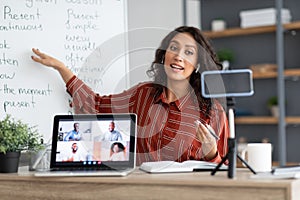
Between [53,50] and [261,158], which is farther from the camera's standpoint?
[53,50]

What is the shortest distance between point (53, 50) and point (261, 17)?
94.7 inches

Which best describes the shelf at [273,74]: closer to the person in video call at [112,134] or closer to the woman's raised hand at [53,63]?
the woman's raised hand at [53,63]

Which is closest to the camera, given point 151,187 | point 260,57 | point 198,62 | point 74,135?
point 151,187

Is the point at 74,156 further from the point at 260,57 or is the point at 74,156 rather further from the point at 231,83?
the point at 260,57

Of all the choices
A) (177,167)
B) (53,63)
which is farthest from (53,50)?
Result: (177,167)

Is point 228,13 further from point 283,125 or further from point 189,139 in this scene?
point 189,139

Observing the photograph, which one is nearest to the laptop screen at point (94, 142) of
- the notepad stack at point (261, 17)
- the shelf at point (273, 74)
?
the shelf at point (273, 74)

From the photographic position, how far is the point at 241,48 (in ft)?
16.1

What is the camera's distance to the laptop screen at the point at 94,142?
2.07 meters

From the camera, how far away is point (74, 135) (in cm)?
212

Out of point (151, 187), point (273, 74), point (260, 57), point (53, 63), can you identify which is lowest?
point (151, 187)

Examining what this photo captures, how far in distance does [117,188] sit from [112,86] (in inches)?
43.9

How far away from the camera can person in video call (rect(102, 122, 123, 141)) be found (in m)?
2.09

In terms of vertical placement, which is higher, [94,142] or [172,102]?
[172,102]
